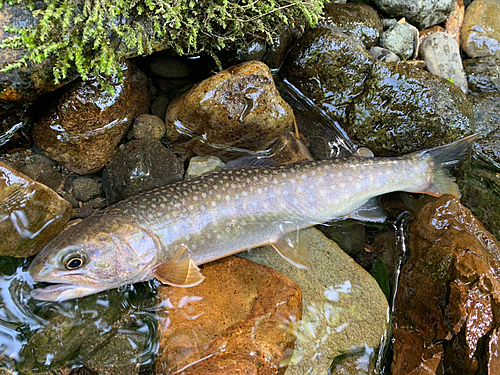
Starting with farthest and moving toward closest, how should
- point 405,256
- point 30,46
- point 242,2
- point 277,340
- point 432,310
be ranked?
point 405,256 < point 242,2 < point 432,310 < point 277,340 < point 30,46

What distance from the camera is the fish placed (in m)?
3.02

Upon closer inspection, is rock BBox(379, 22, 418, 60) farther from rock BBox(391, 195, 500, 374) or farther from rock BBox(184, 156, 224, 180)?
rock BBox(184, 156, 224, 180)

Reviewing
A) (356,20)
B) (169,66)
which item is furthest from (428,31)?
(169,66)

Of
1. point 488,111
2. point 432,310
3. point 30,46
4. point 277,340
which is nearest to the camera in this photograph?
point 30,46

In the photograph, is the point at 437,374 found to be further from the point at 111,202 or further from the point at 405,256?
the point at 111,202

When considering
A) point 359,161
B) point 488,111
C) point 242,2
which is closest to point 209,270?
point 359,161

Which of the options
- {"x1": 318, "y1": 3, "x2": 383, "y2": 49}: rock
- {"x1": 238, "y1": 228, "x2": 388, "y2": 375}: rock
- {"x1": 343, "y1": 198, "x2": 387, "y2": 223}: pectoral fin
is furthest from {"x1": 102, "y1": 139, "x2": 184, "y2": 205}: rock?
{"x1": 318, "y1": 3, "x2": 383, "y2": 49}: rock

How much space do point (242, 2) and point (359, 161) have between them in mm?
2147

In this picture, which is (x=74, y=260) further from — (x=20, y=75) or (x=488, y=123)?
(x=488, y=123)

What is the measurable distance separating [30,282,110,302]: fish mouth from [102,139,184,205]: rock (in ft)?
3.63

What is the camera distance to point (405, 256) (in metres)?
3.95

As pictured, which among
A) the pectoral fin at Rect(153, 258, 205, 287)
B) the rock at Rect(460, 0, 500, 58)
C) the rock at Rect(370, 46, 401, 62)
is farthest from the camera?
the rock at Rect(460, 0, 500, 58)

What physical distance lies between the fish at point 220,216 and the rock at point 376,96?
318 millimetres

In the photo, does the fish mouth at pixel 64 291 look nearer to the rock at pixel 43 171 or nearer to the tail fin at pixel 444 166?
the rock at pixel 43 171
